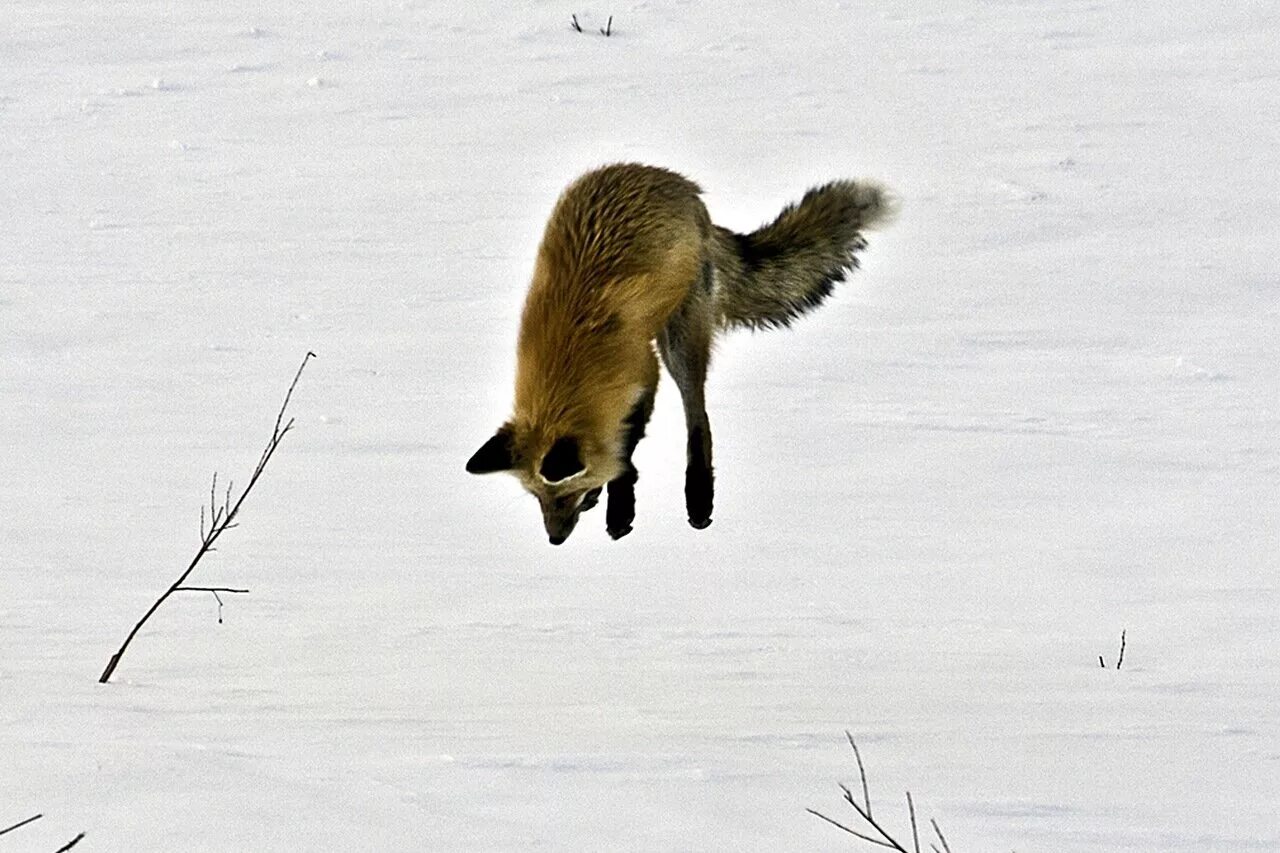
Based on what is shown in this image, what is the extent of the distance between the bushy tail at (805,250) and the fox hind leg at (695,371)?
0.31 meters

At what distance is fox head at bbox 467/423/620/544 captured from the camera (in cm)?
623

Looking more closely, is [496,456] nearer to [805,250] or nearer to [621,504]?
[621,504]

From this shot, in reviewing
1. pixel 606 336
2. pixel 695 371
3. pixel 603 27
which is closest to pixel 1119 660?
pixel 695 371

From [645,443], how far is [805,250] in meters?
3.42

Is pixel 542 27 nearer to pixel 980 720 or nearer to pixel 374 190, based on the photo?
pixel 374 190

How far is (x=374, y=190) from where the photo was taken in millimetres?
15688

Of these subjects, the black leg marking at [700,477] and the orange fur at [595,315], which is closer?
the orange fur at [595,315]

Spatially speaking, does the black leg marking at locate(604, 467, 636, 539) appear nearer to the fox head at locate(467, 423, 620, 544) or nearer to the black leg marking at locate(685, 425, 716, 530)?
the fox head at locate(467, 423, 620, 544)

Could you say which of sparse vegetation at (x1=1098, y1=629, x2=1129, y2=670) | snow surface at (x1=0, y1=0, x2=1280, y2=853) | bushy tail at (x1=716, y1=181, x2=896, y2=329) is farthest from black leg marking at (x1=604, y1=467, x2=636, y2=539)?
sparse vegetation at (x1=1098, y1=629, x2=1129, y2=670)

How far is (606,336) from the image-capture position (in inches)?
255

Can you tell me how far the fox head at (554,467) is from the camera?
623 centimetres

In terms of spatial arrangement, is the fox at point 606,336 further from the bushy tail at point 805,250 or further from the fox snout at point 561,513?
the bushy tail at point 805,250

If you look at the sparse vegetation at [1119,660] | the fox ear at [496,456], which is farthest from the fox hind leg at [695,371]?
the sparse vegetation at [1119,660]

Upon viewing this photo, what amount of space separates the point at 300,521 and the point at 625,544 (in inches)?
55.6
